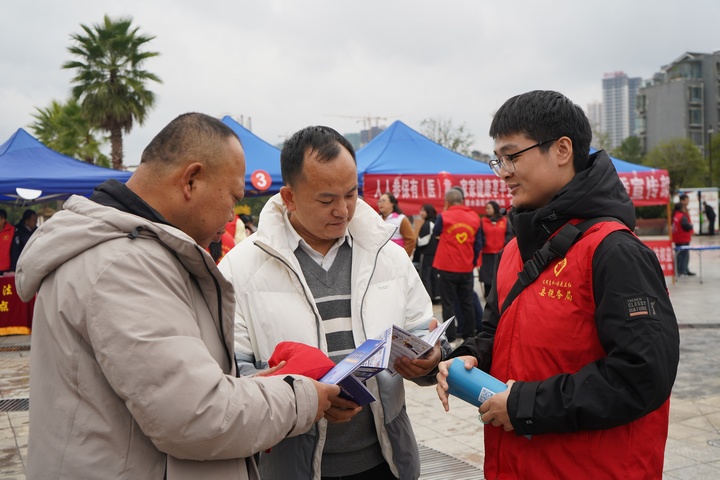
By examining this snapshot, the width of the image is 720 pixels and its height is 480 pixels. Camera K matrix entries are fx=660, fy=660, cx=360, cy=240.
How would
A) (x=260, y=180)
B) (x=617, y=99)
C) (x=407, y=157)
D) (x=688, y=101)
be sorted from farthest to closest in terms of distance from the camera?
1. (x=617, y=99)
2. (x=688, y=101)
3. (x=407, y=157)
4. (x=260, y=180)

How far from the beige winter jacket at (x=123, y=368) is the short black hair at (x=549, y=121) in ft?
3.46

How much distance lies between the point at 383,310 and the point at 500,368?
0.52 meters

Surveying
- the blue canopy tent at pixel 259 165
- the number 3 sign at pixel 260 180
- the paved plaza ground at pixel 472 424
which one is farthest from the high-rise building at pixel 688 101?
the paved plaza ground at pixel 472 424

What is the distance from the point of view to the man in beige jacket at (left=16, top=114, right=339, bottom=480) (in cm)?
145

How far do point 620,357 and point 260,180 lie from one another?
9252 millimetres

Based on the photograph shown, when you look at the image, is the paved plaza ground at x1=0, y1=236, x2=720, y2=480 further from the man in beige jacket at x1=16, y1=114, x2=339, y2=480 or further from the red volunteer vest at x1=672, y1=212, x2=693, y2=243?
the red volunteer vest at x1=672, y1=212, x2=693, y2=243

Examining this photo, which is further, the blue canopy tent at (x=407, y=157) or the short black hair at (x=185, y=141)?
the blue canopy tent at (x=407, y=157)

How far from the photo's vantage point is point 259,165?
11.2 m

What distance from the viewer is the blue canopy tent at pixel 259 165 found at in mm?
10617

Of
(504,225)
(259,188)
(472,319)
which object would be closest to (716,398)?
(472,319)

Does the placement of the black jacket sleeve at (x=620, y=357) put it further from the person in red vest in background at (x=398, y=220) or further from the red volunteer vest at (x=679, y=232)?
the red volunteer vest at (x=679, y=232)

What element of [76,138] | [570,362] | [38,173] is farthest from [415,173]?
[76,138]

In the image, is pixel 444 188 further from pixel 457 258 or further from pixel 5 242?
pixel 5 242

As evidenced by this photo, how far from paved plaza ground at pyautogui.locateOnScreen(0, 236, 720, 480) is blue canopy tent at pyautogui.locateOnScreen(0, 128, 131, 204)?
98.5 inches
